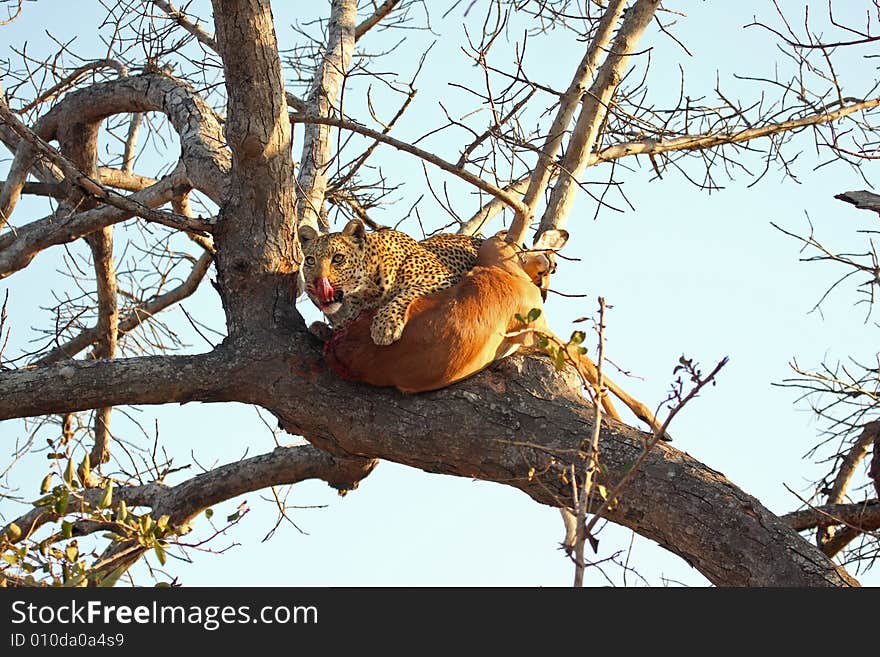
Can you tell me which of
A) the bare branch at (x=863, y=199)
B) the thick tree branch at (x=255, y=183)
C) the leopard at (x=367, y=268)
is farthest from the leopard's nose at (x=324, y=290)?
the bare branch at (x=863, y=199)

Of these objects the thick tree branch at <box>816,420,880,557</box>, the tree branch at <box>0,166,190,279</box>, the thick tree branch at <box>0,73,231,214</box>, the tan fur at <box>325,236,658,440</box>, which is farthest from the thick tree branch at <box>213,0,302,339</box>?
the thick tree branch at <box>816,420,880,557</box>

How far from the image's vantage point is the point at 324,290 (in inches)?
175

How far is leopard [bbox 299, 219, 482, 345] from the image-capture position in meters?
4.47

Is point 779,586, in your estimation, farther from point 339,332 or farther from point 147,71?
point 147,71

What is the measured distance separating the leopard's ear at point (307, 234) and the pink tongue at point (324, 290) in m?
0.37

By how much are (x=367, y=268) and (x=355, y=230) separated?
216 millimetres

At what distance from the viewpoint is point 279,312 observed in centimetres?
430

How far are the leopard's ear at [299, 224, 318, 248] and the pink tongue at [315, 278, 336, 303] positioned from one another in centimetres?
37

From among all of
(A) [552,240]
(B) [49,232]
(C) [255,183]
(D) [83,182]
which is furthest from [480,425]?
(B) [49,232]

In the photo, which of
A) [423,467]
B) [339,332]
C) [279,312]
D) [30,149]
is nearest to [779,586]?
[423,467]

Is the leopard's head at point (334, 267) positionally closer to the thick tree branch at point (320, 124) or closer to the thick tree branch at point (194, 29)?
the thick tree branch at point (320, 124)

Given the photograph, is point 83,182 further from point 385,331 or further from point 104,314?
point 104,314
